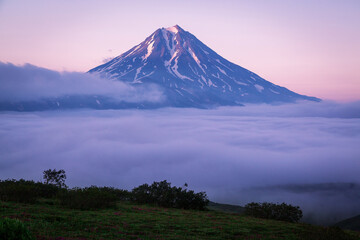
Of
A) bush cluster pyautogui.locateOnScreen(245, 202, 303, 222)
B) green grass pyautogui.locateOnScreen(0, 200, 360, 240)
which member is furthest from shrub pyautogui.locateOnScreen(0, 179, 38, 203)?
bush cluster pyautogui.locateOnScreen(245, 202, 303, 222)

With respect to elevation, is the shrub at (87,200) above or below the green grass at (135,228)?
above

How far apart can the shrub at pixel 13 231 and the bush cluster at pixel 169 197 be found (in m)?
26.2

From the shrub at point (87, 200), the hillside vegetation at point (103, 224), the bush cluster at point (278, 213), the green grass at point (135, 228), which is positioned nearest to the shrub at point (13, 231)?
the hillside vegetation at point (103, 224)

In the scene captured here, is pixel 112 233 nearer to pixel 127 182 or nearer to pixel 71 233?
pixel 71 233

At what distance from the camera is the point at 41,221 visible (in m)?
17.8

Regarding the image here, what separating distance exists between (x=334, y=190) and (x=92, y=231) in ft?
697

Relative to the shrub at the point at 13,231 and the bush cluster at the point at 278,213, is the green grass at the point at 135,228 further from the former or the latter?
the bush cluster at the point at 278,213

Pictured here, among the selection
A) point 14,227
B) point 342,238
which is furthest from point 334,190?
point 14,227

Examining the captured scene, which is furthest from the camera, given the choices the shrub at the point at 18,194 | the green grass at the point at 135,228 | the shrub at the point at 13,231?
the shrub at the point at 18,194

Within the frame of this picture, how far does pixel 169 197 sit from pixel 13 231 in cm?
2685

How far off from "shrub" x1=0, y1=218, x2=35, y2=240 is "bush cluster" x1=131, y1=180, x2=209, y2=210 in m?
26.2

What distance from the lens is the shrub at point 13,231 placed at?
950 centimetres

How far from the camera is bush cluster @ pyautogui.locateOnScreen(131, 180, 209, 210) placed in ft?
115

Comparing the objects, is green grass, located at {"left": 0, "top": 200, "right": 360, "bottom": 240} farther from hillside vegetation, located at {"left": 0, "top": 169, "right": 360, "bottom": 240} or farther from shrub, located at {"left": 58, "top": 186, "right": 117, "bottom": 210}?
shrub, located at {"left": 58, "top": 186, "right": 117, "bottom": 210}
